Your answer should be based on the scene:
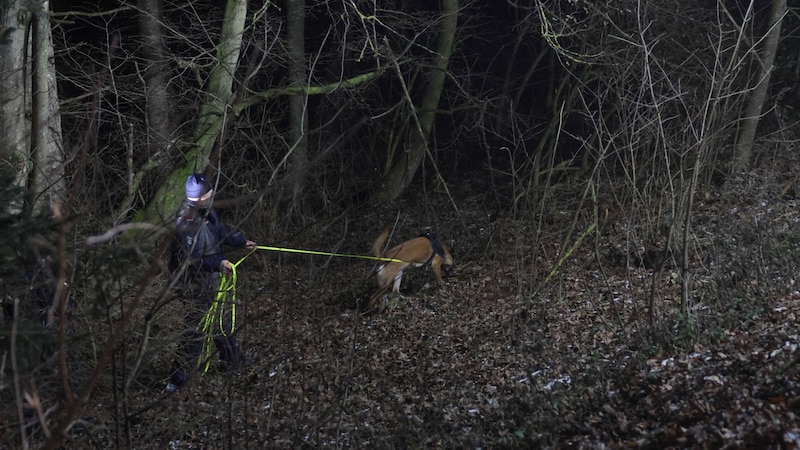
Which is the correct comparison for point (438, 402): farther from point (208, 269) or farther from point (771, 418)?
point (771, 418)

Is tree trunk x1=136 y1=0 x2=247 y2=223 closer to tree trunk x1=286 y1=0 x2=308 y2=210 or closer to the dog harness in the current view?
tree trunk x1=286 y1=0 x2=308 y2=210

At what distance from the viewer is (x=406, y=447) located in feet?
20.0

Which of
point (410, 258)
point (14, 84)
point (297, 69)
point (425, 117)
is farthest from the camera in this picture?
point (425, 117)

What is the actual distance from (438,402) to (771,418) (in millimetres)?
3017

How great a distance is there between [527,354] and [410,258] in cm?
302

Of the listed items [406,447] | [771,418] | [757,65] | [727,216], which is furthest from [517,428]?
[757,65]

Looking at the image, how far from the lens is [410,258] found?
1052 cm

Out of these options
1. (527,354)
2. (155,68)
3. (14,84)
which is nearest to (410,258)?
(527,354)

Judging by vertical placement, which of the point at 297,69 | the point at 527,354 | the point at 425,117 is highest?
the point at 297,69

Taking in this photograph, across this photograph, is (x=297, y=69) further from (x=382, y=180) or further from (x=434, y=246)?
(x=382, y=180)

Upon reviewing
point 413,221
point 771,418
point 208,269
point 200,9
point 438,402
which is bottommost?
point 413,221

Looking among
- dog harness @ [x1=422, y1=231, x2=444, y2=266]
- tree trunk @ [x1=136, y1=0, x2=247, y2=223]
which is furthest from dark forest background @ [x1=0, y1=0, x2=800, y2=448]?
dog harness @ [x1=422, y1=231, x2=444, y2=266]

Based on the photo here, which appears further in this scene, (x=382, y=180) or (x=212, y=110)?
(x=382, y=180)

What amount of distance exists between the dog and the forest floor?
249 millimetres
